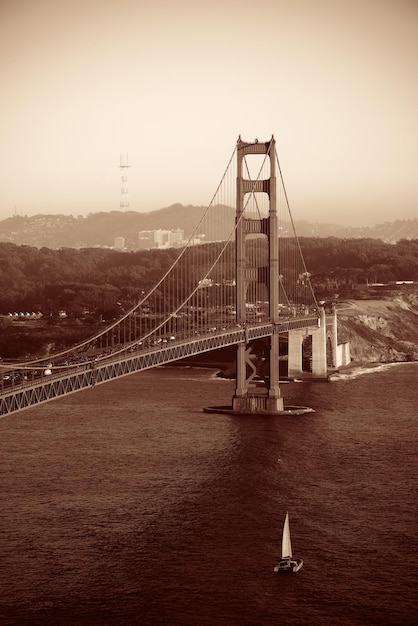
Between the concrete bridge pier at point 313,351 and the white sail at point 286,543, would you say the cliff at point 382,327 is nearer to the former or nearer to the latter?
the concrete bridge pier at point 313,351

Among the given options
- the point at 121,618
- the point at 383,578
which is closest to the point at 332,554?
the point at 383,578

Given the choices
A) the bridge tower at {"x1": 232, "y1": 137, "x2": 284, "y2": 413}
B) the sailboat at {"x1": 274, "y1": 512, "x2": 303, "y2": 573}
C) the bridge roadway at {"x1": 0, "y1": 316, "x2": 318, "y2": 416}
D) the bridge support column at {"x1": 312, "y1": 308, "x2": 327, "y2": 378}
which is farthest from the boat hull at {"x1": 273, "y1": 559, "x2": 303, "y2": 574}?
the bridge support column at {"x1": 312, "y1": 308, "x2": 327, "y2": 378}

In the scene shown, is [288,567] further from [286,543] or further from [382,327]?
[382,327]

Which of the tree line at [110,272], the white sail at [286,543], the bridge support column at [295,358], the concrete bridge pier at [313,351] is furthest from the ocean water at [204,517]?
the tree line at [110,272]

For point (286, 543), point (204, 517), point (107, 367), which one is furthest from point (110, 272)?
point (286, 543)

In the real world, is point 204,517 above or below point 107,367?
below

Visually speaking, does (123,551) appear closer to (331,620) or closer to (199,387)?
(331,620)

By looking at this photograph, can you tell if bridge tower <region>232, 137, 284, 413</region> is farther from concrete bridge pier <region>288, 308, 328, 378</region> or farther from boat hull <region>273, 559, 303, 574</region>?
boat hull <region>273, 559, 303, 574</region>
